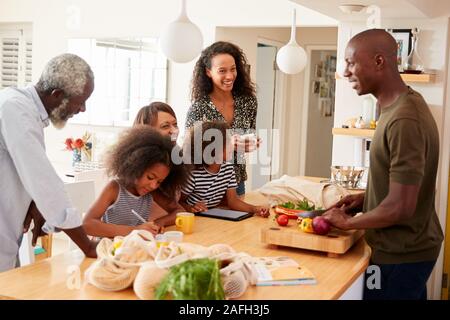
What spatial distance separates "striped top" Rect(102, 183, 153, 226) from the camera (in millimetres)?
2502

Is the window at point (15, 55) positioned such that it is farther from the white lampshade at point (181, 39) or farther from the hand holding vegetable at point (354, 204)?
the hand holding vegetable at point (354, 204)

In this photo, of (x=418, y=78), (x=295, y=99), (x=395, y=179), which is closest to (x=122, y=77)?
(x=295, y=99)

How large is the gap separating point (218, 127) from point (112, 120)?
3.59 meters

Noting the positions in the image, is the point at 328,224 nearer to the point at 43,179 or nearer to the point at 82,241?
the point at 82,241

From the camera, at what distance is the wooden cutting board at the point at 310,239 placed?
219 cm

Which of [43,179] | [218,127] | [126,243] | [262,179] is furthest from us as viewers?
[262,179]

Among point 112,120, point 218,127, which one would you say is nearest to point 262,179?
point 112,120

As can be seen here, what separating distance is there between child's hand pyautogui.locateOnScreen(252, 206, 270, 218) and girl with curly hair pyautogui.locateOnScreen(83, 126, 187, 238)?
18.4 inches

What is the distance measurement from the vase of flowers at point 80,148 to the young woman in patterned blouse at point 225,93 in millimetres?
2465

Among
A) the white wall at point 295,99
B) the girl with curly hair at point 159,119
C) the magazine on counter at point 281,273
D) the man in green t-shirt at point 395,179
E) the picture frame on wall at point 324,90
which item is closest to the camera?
the magazine on counter at point 281,273

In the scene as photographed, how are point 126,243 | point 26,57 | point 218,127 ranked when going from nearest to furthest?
point 126,243 < point 218,127 < point 26,57

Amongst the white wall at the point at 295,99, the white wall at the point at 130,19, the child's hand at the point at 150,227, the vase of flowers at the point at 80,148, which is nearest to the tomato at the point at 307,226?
the child's hand at the point at 150,227

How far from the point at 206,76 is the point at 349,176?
1.08 m

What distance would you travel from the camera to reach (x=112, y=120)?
6.36 m
